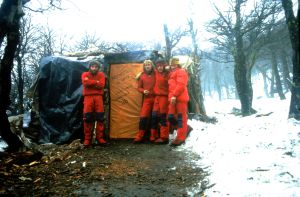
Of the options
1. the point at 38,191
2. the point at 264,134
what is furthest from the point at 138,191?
the point at 264,134

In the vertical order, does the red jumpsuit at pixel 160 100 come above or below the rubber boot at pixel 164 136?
above

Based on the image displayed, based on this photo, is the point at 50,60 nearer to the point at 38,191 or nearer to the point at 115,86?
the point at 115,86

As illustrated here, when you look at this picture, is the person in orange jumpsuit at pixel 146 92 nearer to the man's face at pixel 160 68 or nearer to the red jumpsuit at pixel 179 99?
the man's face at pixel 160 68

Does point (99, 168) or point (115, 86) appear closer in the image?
point (99, 168)

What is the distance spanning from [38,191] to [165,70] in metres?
4.58

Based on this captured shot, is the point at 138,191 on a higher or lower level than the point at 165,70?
lower

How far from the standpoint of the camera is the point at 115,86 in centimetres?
855

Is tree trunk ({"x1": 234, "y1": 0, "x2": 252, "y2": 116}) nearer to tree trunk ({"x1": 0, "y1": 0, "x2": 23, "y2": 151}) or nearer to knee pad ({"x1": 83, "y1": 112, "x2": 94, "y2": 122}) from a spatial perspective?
knee pad ({"x1": 83, "y1": 112, "x2": 94, "y2": 122})

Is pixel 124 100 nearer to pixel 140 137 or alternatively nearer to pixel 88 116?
pixel 140 137

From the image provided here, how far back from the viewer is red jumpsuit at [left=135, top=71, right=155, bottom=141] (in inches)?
309

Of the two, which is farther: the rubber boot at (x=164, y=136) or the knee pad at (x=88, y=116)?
the rubber boot at (x=164, y=136)

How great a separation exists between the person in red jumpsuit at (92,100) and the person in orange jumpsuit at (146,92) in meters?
0.99

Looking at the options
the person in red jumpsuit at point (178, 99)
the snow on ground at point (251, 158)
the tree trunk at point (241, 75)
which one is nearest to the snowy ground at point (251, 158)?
the snow on ground at point (251, 158)

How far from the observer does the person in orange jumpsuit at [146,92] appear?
308 inches
